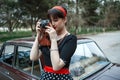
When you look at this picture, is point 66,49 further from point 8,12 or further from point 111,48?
point 8,12

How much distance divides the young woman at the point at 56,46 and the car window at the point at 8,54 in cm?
207

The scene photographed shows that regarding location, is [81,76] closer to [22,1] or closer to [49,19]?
[49,19]

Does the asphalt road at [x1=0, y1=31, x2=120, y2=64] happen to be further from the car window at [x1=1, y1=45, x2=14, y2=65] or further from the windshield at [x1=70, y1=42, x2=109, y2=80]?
the car window at [x1=1, y1=45, x2=14, y2=65]

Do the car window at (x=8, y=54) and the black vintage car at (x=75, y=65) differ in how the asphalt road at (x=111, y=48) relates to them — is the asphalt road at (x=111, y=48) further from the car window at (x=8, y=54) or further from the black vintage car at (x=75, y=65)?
the car window at (x=8, y=54)

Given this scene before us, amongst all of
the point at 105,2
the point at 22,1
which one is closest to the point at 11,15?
the point at 22,1

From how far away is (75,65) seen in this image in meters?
3.33

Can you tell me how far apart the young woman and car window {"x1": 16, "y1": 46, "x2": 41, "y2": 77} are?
1.11m

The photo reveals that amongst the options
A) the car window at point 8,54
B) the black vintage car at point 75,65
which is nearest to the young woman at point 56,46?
the black vintage car at point 75,65

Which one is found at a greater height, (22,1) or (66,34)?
(22,1)

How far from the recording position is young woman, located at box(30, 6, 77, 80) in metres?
1.94

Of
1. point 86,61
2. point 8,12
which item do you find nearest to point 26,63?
point 86,61

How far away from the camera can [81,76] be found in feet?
10.3

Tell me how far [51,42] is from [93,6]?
56197mm

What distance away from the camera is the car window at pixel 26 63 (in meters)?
3.28
